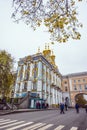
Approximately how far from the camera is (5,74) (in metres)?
20.7

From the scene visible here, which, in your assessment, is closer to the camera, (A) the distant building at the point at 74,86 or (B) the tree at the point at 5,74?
(B) the tree at the point at 5,74

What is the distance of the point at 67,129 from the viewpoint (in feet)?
21.1

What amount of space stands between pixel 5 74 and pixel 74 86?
1872 inches

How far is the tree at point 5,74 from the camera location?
20.3 m

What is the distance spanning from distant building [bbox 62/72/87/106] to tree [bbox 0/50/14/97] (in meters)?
44.3

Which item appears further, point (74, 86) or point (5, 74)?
point (74, 86)

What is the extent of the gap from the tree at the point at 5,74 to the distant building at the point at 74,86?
44.3 metres

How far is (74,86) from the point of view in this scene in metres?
61.8

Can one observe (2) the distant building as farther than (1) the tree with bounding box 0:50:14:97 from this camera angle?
Yes

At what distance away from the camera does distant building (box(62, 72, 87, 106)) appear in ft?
197

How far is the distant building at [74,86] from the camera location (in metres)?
59.9

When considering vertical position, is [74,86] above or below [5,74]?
below

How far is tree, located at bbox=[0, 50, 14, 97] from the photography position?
66.5ft

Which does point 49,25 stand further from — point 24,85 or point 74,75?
point 74,75
